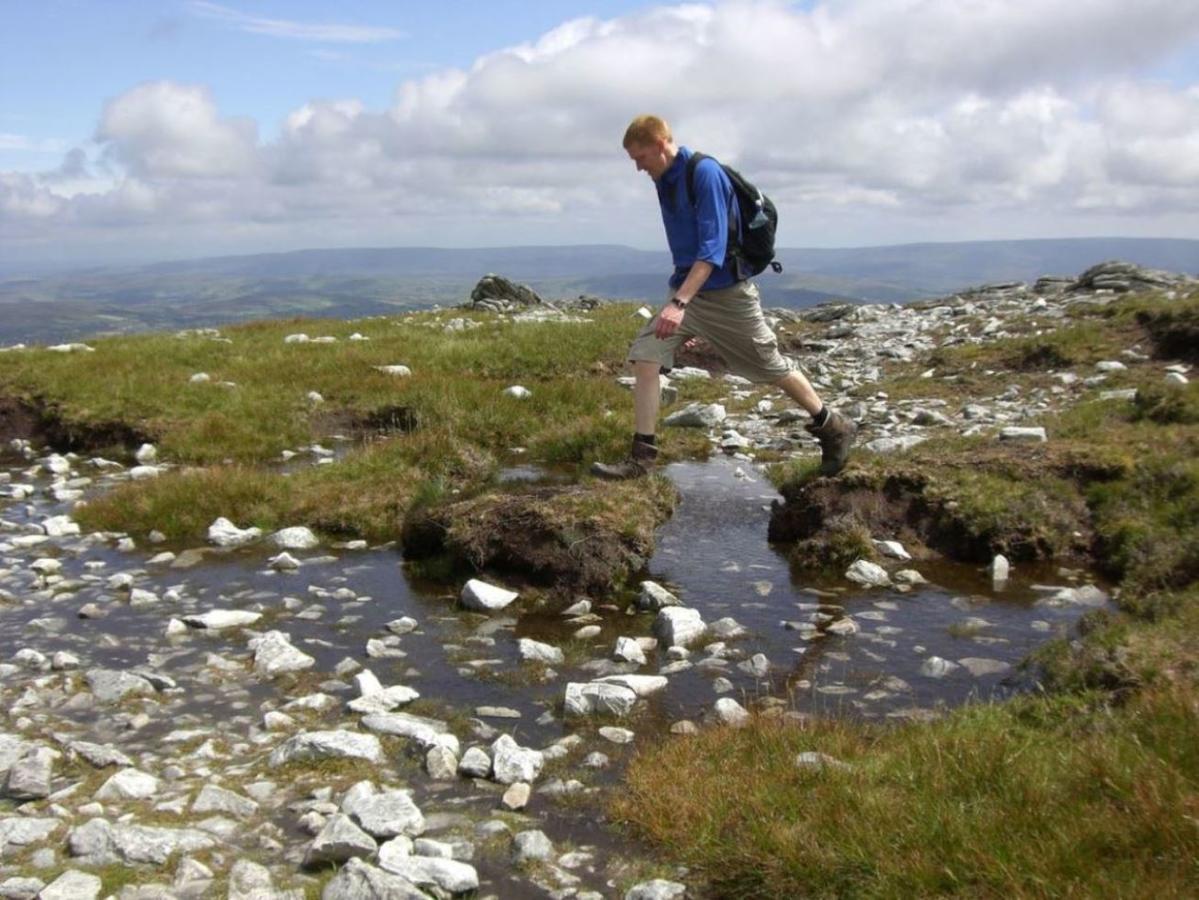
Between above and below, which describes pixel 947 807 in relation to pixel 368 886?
above

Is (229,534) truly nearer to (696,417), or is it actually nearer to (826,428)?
(826,428)

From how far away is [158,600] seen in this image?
817 centimetres

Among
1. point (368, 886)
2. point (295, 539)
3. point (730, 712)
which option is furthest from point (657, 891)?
point (295, 539)

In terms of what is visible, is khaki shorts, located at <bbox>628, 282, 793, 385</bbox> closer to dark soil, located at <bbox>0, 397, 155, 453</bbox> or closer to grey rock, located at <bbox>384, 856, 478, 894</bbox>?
grey rock, located at <bbox>384, 856, 478, 894</bbox>

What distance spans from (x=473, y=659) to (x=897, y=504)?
498 centimetres

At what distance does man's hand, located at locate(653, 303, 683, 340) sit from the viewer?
9.38 metres

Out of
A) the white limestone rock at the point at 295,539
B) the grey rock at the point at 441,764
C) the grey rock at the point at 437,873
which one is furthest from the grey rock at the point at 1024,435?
the grey rock at the point at 437,873

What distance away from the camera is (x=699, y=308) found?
1016 cm

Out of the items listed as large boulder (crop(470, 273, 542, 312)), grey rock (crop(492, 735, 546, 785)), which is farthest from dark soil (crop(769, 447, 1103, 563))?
large boulder (crop(470, 273, 542, 312))

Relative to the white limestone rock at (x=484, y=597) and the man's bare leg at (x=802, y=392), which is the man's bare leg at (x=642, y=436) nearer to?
the man's bare leg at (x=802, y=392)

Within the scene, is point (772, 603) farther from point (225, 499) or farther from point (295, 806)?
point (225, 499)

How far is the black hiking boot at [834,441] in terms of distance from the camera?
1012 cm

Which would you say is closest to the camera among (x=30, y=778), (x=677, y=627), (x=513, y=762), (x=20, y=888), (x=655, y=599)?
(x=20, y=888)

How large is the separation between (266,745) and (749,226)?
6740 mm
